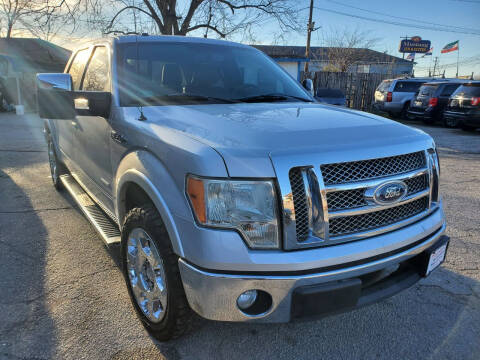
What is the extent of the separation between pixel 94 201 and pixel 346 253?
2.59 metres

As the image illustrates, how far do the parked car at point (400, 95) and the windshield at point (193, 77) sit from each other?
14110mm

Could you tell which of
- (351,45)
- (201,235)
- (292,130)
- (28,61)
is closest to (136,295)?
(201,235)

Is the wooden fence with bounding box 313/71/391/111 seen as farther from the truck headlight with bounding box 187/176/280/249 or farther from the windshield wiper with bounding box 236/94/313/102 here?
the truck headlight with bounding box 187/176/280/249

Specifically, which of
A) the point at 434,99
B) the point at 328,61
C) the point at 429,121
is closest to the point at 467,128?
the point at 434,99

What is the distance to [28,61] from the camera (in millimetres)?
19609

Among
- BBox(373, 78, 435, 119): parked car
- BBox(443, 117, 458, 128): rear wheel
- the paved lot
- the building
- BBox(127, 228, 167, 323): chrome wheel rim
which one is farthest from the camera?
the building

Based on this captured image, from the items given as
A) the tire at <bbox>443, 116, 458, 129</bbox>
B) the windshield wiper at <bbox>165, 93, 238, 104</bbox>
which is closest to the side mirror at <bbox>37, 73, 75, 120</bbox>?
the windshield wiper at <bbox>165, 93, 238, 104</bbox>

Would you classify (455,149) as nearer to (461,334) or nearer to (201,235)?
(461,334)

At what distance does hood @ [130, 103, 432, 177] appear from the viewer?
173 cm

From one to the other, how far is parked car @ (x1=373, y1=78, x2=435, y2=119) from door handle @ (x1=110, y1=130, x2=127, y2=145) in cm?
1555

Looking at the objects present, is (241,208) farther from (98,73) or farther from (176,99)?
(98,73)

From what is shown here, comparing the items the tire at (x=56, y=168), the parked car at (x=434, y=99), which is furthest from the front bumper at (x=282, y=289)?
the parked car at (x=434, y=99)

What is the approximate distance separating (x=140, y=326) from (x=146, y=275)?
395 mm

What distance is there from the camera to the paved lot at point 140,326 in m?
2.21
